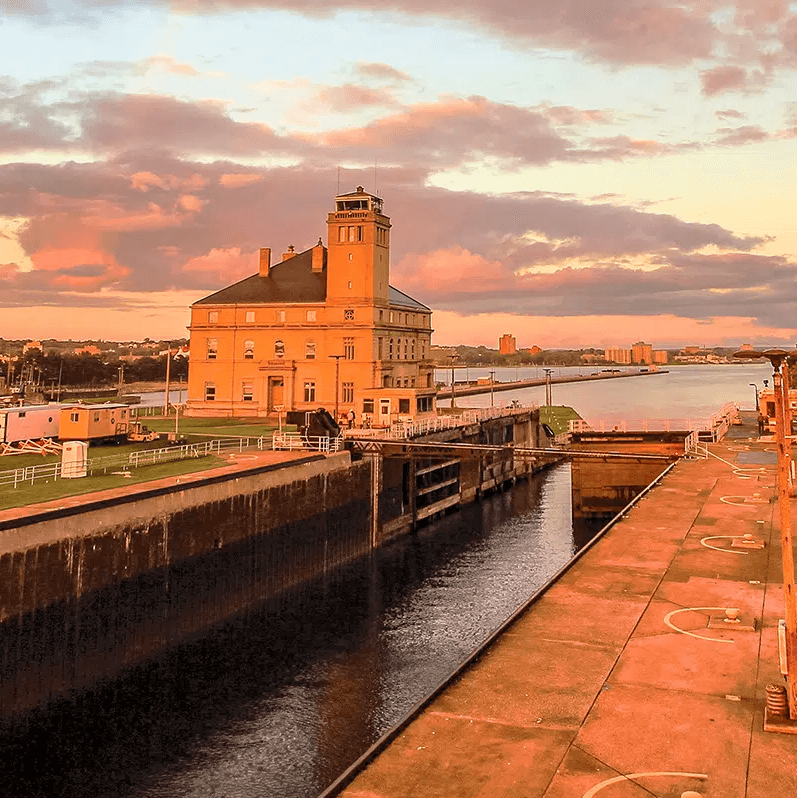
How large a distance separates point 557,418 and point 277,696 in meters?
116

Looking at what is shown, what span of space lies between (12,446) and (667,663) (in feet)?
131

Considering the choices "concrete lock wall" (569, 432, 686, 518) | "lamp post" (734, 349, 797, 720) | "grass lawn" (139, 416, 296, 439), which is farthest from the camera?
"grass lawn" (139, 416, 296, 439)

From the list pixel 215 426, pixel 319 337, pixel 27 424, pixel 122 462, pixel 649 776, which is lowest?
pixel 649 776

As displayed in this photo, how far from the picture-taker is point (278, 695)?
2850cm

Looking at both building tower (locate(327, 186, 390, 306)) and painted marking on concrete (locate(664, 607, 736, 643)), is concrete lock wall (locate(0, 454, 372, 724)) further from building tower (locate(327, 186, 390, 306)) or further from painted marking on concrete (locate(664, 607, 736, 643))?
building tower (locate(327, 186, 390, 306))

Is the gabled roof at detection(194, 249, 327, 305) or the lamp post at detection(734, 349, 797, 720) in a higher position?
the gabled roof at detection(194, 249, 327, 305)

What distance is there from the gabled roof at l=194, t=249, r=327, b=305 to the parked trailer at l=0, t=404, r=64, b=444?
117 ft

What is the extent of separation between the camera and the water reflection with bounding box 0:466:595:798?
22.8m

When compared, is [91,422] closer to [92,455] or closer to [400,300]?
[92,455]

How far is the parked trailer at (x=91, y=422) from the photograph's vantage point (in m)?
48.6

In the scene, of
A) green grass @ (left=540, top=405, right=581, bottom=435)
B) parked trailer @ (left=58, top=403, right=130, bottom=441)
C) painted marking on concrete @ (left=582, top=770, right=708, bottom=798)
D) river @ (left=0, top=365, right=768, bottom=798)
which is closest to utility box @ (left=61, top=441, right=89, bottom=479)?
river @ (left=0, top=365, right=768, bottom=798)

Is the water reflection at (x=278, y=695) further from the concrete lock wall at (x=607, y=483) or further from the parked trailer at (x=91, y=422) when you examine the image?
the parked trailer at (x=91, y=422)

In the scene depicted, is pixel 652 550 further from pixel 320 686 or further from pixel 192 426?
pixel 192 426

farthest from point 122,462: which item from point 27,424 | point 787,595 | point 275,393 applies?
point 275,393
